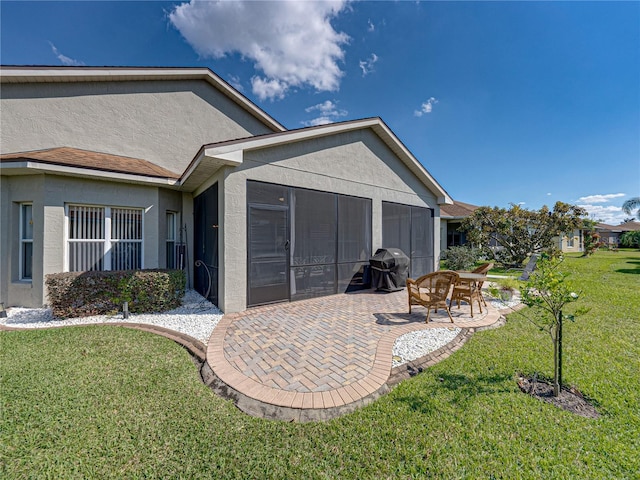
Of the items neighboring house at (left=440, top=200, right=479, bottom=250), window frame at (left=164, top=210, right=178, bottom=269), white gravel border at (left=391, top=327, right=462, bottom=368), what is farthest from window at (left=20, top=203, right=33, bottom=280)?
neighboring house at (left=440, top=200, right=479, bottom=250)

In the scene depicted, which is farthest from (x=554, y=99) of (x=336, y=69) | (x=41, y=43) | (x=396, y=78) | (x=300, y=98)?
(x=41, y=43)

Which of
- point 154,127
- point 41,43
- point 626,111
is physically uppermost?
point 41,43

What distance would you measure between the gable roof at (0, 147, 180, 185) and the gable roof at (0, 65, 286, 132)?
7.84 ft

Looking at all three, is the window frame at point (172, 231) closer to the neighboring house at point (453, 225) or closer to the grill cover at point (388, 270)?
the grill cover at point (388, 270)

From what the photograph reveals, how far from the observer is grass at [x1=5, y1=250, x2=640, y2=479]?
2139 mm

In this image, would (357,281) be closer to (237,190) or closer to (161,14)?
(237,190)

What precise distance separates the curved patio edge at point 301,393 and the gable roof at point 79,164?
6263 mm

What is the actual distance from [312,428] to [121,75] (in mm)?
13128

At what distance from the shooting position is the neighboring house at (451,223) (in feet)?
65.5

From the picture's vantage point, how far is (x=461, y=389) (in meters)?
3.22

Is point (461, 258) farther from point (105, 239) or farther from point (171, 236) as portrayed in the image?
point (105, 239)

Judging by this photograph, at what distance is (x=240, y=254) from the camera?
640 cm

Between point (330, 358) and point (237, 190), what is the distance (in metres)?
4.64

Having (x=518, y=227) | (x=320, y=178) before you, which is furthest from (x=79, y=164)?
(x=518, y=227)
